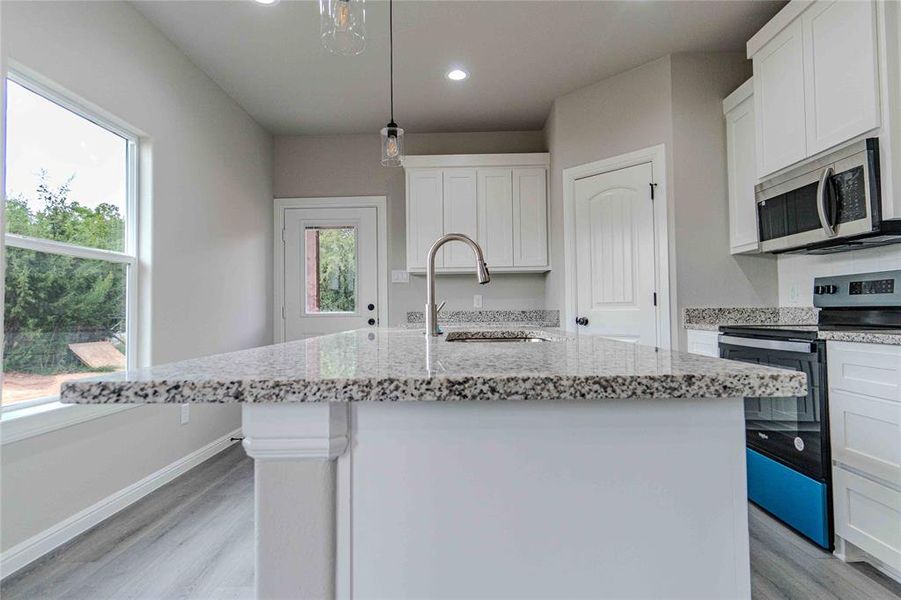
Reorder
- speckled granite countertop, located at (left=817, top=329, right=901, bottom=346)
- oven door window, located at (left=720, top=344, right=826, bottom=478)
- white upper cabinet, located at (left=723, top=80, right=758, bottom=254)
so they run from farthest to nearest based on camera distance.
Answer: white upper cabinet, located at (left=723, top=80, right=758, bottom=254) → oven door window, located at (left=720, top=344, right=826, bottom=478) → speckled granite countertop, located at (left=817, top=329, right=901, bottom=346)

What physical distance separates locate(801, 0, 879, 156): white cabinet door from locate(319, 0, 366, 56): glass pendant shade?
193cm

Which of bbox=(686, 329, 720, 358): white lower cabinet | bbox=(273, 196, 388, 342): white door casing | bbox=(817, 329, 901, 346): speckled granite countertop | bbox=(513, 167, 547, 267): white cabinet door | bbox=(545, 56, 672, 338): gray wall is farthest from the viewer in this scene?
bbox=(273, 196, 388, 342): white door casing

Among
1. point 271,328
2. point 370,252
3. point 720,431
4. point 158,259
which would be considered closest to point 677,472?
point 720,431

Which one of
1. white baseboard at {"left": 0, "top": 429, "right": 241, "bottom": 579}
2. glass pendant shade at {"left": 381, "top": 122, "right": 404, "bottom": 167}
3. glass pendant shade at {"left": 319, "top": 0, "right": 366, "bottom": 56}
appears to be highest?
glass pendant shade at {"left": 319, "top": 0, "right": 366, "bottom": 56}

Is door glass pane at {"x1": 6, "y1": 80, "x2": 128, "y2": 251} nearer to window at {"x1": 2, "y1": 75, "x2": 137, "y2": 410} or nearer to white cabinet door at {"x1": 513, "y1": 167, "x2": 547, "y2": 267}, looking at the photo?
window at {"x1": 2, "y1": 75, "x2": 137, "y2": 410}

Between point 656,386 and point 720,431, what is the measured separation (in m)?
0.18

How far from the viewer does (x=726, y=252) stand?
2881 millimetres

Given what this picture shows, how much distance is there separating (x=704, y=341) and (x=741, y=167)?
3.48ft

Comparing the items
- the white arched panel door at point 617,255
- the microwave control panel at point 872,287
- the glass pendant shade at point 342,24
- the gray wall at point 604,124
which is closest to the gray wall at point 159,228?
the glass pendant shade at point 342,24

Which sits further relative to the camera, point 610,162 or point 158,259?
point 610,162

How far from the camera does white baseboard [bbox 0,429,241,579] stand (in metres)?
1.81

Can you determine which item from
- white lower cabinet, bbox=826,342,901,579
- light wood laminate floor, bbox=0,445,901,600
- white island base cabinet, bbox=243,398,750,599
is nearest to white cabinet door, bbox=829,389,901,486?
white lower cabinet, bbox=826,342,901,579

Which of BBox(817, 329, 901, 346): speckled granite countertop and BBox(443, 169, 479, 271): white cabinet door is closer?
BBox(817, 329, 901, 346): speckled granite countertop

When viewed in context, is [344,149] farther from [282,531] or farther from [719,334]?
[282,531]
